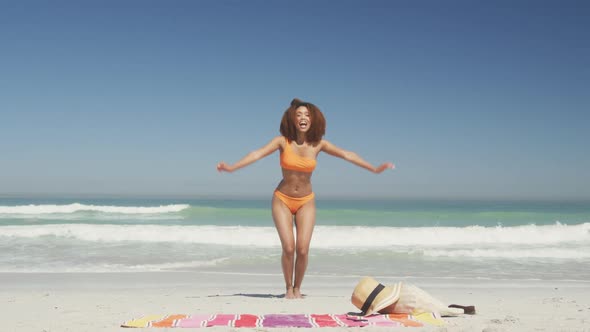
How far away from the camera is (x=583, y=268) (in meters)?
11.3

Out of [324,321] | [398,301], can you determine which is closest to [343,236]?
[398,301]

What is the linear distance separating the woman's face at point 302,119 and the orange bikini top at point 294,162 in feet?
0.79

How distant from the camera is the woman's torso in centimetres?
642

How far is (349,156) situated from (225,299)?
2.41 meters

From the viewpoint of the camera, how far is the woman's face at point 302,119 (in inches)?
252

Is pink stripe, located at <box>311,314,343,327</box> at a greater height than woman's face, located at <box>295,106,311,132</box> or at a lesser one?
lesser

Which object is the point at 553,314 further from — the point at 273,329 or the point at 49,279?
the point at 49,279

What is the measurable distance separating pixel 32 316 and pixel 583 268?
10.4 metres

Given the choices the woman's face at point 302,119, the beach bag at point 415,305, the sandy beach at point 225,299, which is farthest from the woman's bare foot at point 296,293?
the woman's face at point 302,119

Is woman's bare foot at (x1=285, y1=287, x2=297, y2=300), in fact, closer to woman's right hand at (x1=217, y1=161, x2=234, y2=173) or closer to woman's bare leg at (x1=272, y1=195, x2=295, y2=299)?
woman's bare leg at (x1=272, y1=195, x2=295, y2=299)

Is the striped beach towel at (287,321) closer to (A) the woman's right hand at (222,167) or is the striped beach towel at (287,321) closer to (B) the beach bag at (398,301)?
(B) the beach bag at (398,301)

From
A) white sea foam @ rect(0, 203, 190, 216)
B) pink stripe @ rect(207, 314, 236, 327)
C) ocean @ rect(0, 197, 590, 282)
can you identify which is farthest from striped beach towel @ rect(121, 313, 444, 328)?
white sea foam @ rect(0, 203, 190, 216)

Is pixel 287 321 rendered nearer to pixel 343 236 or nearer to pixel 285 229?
pixel 285 229

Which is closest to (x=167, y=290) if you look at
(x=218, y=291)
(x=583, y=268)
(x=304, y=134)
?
(x=218, y=291)
